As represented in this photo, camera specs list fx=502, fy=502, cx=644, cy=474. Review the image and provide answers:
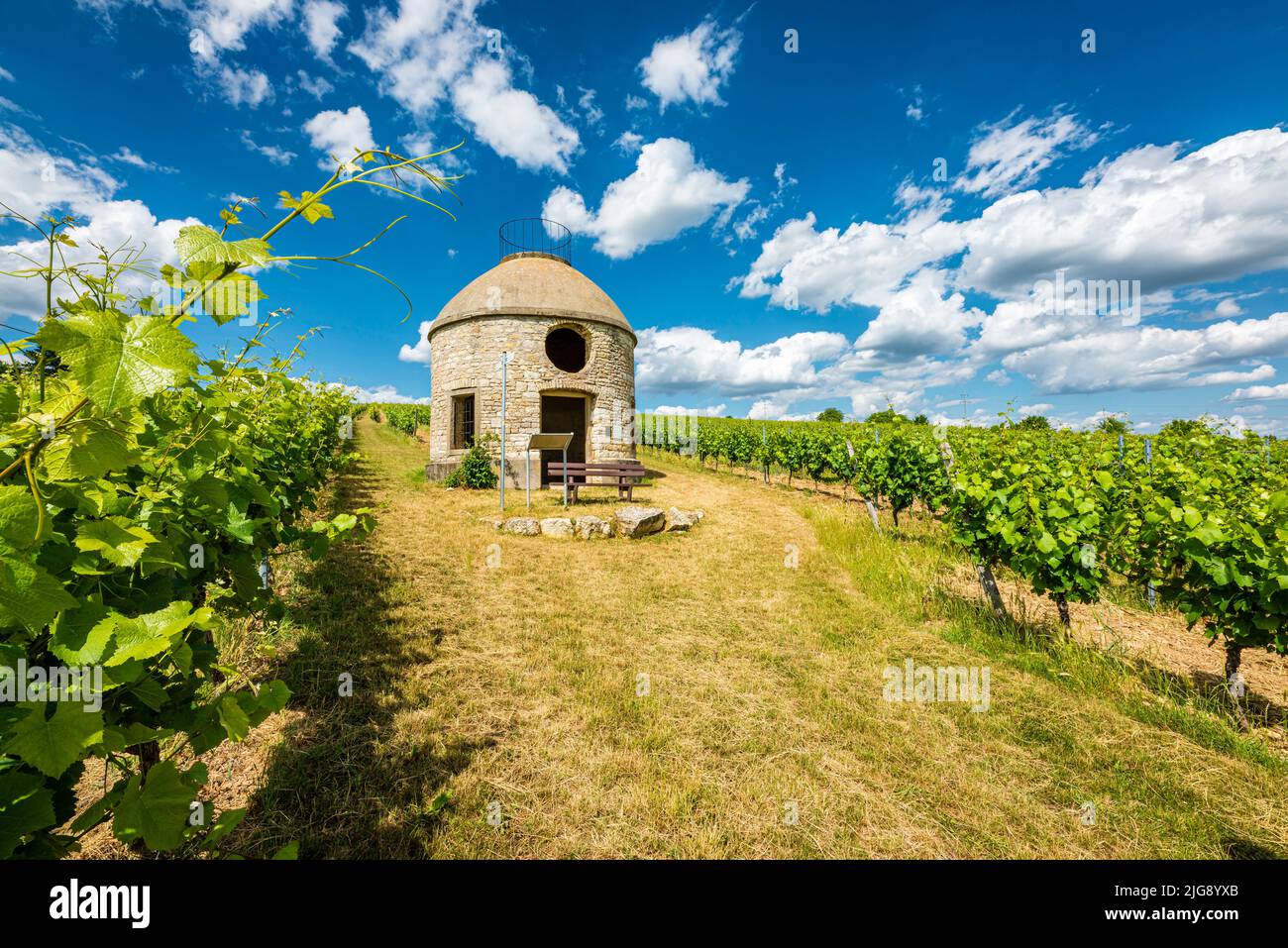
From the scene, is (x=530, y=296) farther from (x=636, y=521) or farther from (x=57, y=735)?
(x=57, y=735)

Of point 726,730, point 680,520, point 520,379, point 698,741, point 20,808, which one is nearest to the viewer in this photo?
point 20,808

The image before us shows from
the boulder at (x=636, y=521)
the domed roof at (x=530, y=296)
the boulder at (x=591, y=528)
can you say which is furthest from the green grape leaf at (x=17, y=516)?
the domed roof at (x=530, y=296)

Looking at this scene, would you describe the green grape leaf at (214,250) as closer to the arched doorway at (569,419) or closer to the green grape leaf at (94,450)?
the green grape leaf at (94,450)

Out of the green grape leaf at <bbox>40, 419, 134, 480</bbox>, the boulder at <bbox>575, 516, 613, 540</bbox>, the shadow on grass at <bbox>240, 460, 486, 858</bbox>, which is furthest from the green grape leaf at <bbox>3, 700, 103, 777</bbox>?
the boulder at <bbox>575, 516, 613, 540</bbox>

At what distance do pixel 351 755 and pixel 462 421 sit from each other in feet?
40.6

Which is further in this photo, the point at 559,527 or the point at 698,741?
the point at 559,527

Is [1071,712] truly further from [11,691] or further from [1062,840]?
[11,691]

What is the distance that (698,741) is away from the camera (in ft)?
11.4

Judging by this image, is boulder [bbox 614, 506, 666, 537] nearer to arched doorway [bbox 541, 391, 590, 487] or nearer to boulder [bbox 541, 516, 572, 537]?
boulder [bbox 541, 516, 572, 537]

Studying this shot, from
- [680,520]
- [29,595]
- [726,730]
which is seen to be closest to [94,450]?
[29,595]

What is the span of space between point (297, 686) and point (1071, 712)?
19.2 ft

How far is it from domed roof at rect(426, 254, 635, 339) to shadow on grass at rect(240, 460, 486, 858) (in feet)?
33.7
